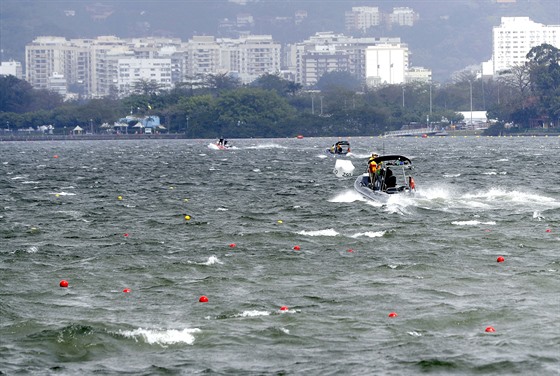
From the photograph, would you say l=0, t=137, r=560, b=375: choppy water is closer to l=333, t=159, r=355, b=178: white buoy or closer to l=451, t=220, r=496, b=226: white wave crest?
l=451, t=220, r=496, b=226: white wave crest

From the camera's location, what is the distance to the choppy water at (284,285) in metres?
29.0

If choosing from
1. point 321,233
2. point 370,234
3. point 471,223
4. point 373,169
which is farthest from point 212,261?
point 373,169

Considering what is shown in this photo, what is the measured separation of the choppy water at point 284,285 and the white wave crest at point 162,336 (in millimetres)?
67

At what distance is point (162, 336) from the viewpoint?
101 feet

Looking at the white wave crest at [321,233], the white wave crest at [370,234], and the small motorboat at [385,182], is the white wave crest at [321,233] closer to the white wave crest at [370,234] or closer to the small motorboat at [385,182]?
the white wave crest at [370,234]

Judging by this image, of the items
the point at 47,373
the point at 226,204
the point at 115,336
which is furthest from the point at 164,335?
the point at 226,204

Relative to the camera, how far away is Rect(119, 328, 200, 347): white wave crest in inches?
1194

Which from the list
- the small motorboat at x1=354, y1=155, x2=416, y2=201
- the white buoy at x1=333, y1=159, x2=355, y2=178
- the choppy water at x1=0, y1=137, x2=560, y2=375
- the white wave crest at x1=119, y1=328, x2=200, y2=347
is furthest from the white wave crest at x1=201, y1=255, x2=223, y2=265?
the white buoy at x1=333, y1=159, x2=355, y2=178

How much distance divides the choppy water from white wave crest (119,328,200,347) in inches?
2.6

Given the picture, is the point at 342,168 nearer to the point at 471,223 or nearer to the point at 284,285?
the point at 471,223

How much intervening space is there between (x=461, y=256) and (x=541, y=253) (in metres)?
2.58

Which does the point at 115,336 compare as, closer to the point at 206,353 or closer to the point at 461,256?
the point at 206,353

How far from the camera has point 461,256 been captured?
4219 centimetres

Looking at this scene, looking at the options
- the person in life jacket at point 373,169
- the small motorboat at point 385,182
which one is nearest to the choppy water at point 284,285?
the small motorboat at point 385,182
